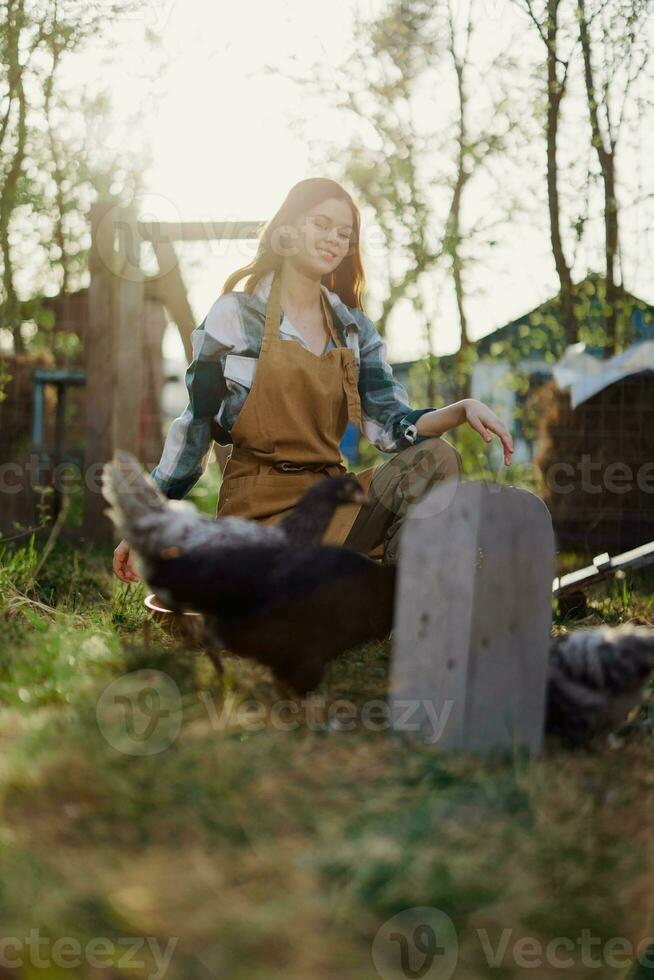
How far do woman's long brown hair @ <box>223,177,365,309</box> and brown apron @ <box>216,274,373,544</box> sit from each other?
8 cm

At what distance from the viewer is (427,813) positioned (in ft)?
5.74

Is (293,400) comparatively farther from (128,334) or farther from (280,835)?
(128,334)

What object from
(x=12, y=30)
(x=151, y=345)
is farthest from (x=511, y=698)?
(x=151, y=345)

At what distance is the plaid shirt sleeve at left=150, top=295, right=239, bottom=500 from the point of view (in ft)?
10.6

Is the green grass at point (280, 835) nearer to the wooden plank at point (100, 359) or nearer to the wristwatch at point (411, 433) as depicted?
the wristwatch at point (411, 433)

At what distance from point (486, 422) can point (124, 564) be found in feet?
3.97

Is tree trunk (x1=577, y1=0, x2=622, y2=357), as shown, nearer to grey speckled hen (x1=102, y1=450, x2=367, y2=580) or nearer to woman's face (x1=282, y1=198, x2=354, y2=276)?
woman's face (x1=282, y1=198, x2=354, y2=276)

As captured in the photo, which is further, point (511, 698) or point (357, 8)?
point (357, 8)

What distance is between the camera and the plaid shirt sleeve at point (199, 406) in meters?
3.24

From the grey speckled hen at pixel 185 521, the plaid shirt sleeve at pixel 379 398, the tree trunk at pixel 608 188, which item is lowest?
the grey speckled hen at pixel 185 521

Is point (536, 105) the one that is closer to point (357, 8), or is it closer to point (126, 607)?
point (357, 8)

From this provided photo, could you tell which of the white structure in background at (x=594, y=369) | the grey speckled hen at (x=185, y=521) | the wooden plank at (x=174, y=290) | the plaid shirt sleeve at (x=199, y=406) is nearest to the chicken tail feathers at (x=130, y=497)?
the grey speckled hen at (x=185, y=521)

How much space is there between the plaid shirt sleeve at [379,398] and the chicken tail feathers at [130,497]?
1.18 m

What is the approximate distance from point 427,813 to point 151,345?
7.31 meters
